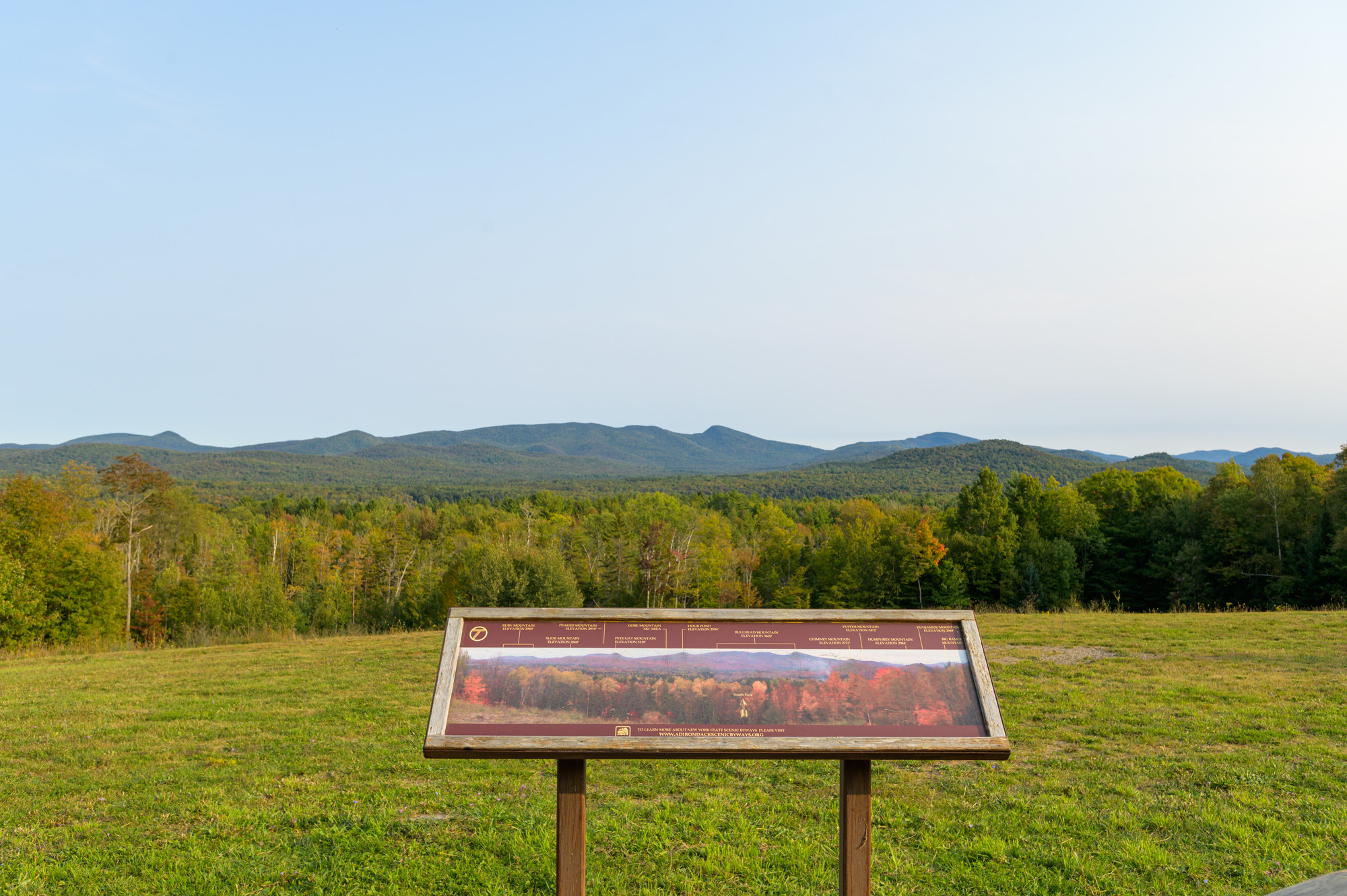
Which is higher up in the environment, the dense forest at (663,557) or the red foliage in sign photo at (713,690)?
the red foliage in sign photo at (713,690)

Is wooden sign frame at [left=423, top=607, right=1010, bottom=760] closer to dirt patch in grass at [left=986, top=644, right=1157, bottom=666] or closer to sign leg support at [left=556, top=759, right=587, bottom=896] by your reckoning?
sign leg support at [left=556, top=759, right=587, bottom=896]

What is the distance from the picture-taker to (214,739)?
8844mm

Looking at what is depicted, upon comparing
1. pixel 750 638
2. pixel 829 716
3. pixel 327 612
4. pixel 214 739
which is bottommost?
pixel 327 612

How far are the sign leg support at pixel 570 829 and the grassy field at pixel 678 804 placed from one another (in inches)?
46.4

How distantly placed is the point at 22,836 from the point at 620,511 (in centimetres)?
6812

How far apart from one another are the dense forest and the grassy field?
50.8ft

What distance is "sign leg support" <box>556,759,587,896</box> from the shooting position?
3.99m

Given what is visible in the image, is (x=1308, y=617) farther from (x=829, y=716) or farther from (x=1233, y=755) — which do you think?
(x=829, y=716)

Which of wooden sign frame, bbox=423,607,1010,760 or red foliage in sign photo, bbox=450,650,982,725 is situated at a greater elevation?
red foliage in sign photo, bbox=450,650,982,725

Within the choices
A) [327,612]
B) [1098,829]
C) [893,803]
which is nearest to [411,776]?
[893,803]

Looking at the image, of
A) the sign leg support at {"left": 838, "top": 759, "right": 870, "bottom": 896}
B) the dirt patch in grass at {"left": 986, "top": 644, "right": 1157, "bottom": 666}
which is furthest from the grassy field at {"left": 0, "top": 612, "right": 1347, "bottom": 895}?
the dirt patch in grass at {"left": 986, "top": 644, "right": 1157, "bottom": 666}

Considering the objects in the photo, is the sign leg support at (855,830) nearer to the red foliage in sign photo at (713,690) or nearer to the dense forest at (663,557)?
the red foliage in sign photo at (713,690)

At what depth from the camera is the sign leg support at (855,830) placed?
4.05 m

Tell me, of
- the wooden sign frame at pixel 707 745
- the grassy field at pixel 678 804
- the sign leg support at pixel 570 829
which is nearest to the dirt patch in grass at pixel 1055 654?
the grassy field at pixel 678 804
